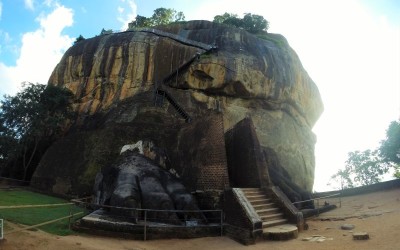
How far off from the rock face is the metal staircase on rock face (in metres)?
9.29

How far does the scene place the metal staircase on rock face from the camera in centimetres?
895

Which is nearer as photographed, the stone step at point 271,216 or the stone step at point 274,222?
the stone step at point 274,222

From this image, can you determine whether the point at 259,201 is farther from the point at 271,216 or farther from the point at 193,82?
the point at 193,82

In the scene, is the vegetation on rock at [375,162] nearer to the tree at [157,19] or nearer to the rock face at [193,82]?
the rock face at [193,82]

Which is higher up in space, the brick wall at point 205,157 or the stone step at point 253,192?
the brick wall at point 205,157

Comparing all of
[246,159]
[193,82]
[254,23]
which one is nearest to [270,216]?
[246,159]

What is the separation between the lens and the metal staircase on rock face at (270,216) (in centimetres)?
895

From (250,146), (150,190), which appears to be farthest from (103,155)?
(250,146)

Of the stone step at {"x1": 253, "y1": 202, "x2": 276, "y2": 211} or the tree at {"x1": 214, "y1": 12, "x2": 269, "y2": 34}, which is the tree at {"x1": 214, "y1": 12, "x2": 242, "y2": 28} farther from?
the stone step at {"x1": 253, "y1": 202, "x2": 276, "y2": 211}

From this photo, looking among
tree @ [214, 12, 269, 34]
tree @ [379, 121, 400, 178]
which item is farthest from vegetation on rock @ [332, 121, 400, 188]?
tree @ [214, 12, 269, 34]

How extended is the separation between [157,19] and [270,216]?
31.2m

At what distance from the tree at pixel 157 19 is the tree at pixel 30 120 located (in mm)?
16559

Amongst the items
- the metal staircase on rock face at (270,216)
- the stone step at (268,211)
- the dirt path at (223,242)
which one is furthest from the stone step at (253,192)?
the dirt path at (223,242)

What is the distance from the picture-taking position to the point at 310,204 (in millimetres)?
15664
